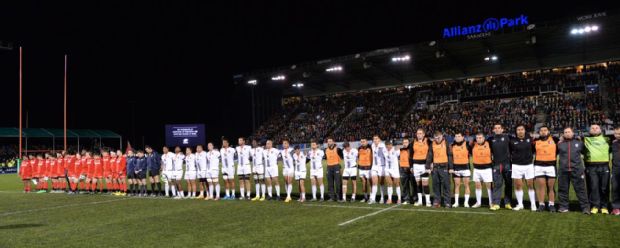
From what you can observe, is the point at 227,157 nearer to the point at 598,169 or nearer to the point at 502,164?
the point at 502,164

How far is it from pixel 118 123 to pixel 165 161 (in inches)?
1458

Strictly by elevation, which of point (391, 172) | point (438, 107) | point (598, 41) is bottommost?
point (391, 172)

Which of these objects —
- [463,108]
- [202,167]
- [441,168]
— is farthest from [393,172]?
[463,108]

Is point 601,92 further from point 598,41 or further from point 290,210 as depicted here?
point 290,210

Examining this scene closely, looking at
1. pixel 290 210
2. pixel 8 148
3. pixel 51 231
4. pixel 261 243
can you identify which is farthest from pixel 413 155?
pixel 8 148

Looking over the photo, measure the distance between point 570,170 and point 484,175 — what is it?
1.91m

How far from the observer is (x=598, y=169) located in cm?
991

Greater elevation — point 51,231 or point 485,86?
point 485,86

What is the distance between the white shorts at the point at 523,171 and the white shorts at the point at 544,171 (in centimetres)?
11

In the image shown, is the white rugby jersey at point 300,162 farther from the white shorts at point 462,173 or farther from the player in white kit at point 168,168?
the player in white kit at point 168,168

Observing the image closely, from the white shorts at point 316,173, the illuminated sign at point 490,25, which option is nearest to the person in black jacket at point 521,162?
the white shorts at point 316,173

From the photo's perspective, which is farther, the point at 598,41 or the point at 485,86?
the point at 485,86

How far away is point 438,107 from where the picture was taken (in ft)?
135

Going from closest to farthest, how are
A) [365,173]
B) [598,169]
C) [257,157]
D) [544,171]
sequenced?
[598,169] → [544,171] → [365,173] → [257,157]
